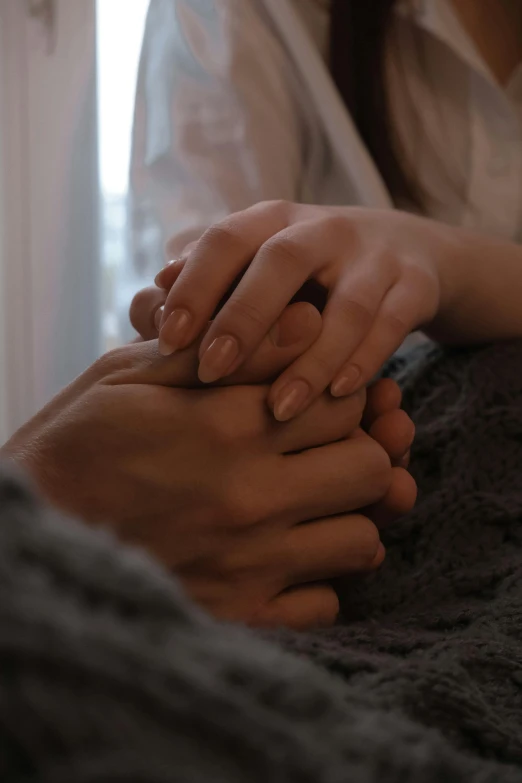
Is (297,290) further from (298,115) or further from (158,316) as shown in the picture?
(298,115)

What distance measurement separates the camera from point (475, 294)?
54 centimetres

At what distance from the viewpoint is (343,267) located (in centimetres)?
43

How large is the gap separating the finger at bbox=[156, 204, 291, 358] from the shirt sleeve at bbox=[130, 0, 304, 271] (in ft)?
1.51

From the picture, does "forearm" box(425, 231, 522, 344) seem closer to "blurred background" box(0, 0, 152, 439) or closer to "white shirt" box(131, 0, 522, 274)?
"white shirt" box(131, 0, 522, 274)

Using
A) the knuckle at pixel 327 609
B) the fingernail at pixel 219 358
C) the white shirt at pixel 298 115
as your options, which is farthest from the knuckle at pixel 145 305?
the white shirt at pixel 298 115

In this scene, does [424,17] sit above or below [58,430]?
above

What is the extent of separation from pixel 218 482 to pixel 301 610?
0.25 ft

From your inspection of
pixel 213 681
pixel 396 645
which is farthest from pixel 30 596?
pixel 396 645

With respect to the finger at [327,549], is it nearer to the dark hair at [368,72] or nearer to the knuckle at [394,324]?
the knuckle at [394,324]

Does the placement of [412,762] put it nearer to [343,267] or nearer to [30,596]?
[30,596]

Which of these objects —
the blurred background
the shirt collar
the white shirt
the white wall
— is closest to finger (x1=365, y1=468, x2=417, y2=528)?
the white shirt

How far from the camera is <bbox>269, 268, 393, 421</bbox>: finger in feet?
1.23

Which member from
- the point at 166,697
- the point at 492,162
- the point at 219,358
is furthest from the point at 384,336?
the point at 492,162

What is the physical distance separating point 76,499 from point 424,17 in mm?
747
